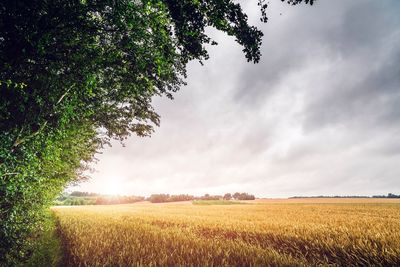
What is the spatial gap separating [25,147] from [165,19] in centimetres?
474

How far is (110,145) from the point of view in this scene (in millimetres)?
15461

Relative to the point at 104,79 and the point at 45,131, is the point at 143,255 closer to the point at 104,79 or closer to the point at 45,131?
the point at 45,131

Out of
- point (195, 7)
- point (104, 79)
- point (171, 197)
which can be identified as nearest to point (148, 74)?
point (104, 79)

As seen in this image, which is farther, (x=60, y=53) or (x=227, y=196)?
(x=227, y=196)

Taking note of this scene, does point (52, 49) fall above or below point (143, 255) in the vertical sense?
above

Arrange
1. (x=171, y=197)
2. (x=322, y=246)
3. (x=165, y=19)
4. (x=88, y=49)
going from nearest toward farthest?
(x=165, y=19), (x=88, y=49), (x=322, y=246), (x=171, y=197)

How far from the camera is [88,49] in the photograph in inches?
258

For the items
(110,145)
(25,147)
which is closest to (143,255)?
(25,147)

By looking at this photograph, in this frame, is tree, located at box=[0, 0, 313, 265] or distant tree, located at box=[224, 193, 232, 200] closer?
tree, located at box=[0, 0, 313, 265]

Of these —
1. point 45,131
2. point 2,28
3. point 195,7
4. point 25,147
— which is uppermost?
point 195,7

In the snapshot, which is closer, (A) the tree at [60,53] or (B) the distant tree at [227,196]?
(A) the tree at [60,53]

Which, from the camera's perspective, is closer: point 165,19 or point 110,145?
point 165,19

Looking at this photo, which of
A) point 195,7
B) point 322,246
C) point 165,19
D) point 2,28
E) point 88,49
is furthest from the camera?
point 322,246

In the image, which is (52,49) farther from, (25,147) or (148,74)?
(148,74)
